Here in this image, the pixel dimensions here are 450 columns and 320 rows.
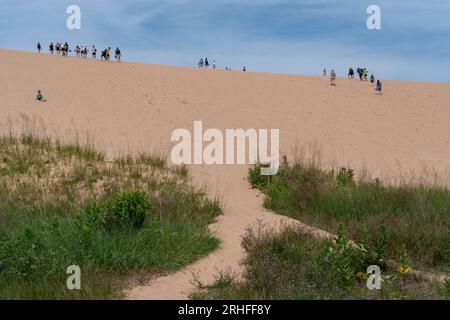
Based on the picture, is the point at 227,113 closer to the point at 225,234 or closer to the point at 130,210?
the point at 225,234

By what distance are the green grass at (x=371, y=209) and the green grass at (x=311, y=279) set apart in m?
0.54

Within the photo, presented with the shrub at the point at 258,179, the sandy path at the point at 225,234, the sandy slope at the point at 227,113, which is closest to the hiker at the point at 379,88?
the sandy slope at the point at 227,113

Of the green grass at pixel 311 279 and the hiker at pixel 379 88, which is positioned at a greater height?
the hiker at pixel 379 88

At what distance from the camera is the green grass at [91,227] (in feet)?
16.1

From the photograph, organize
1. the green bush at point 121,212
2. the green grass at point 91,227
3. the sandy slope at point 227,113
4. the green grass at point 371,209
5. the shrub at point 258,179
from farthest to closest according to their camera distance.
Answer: the sandy slope at point 227,113 → the shrub at point 258,179 → the green bush at point 121,212 → the green grass at point 371,209 → the green grass at point 91,227

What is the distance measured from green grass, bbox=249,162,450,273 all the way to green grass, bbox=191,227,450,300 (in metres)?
0.54

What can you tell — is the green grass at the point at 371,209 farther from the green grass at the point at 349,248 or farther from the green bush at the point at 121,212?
the green bush at the point at 121,212

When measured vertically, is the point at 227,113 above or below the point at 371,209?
above

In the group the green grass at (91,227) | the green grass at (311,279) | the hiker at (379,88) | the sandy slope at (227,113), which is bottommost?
the green grass at (311,279)

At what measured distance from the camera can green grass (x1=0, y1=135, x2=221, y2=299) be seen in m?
4.91

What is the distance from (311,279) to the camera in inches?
197

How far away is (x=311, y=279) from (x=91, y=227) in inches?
116

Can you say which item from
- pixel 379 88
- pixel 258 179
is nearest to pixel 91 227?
pixel 258 179

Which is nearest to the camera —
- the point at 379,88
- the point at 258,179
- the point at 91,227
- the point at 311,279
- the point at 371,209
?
the point at 311,279
